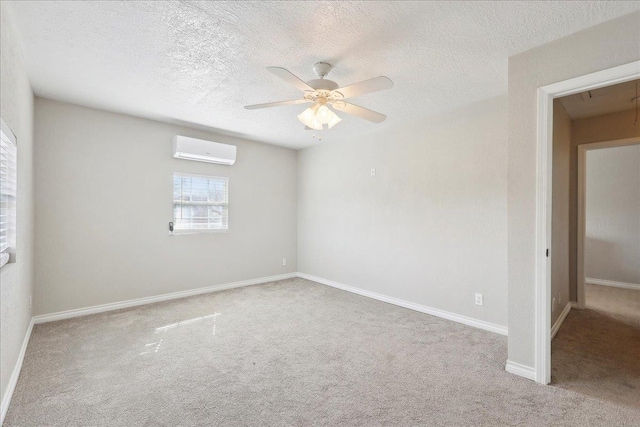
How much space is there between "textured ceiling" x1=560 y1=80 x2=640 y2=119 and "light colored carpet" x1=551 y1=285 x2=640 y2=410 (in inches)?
96.4

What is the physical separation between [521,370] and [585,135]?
332 centimetres

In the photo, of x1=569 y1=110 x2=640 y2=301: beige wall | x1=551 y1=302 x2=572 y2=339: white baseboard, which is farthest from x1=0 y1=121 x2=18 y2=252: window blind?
x1=569 y1=110 x2=640 y2=301: beige wall

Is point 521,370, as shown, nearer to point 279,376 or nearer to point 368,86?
point 279,376

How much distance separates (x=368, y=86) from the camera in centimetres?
213

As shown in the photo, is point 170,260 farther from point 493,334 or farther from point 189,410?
point 493,334

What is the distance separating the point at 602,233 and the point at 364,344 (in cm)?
527

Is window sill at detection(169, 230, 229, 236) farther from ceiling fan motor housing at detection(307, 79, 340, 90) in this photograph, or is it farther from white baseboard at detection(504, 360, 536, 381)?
white baseboard at detection(504, 360, 536, 381)

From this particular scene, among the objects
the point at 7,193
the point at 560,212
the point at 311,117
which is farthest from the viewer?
the point at 560,212

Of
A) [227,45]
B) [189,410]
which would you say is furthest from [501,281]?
[227,45]

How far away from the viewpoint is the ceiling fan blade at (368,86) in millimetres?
2042

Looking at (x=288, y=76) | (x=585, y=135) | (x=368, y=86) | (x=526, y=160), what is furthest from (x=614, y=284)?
(x=288, y=76)

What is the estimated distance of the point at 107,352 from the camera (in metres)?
2.61

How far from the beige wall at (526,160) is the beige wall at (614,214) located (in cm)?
443

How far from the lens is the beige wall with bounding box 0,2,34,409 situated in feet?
6.00
